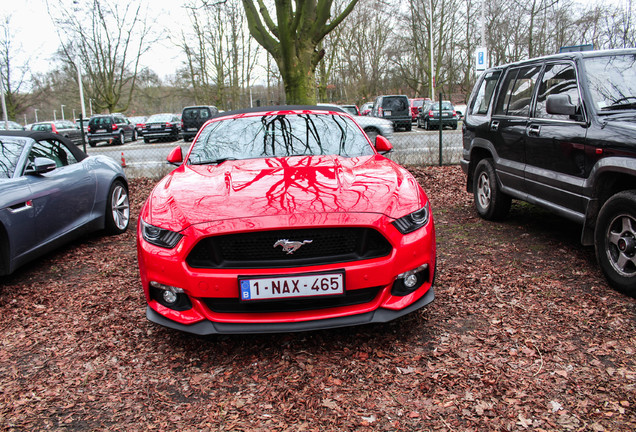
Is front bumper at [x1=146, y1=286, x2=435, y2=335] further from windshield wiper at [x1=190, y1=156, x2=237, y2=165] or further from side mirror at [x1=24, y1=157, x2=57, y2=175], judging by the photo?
side mirror at [x1=24, y1=157, x2=57, y2=175]

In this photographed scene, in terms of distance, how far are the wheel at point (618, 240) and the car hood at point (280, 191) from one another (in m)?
1.54

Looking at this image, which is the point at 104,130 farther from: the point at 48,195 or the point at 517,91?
the point at 517,91

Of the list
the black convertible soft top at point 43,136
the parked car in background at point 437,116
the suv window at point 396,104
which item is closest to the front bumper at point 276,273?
the black convertible soft top at point 43,136

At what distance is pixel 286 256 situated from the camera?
9.29 ft

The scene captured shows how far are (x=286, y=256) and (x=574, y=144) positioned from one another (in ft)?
9.52

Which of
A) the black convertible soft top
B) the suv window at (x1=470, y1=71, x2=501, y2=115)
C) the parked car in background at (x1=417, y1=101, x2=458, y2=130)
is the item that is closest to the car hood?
the black convertible soft top

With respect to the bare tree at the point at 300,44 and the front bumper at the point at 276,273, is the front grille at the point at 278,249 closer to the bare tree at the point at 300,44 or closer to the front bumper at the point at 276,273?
the front bumper at the point at 276,273

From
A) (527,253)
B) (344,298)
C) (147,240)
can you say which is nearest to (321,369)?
(344,298)

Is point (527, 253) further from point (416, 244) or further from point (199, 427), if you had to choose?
point (199, 427)

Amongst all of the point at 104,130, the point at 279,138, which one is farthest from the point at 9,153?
the point at 104,130

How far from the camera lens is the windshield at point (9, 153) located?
457 cm

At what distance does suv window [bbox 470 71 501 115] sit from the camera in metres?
5.93

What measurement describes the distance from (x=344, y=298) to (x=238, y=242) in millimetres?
705

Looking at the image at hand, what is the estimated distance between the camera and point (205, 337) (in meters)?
3.34
